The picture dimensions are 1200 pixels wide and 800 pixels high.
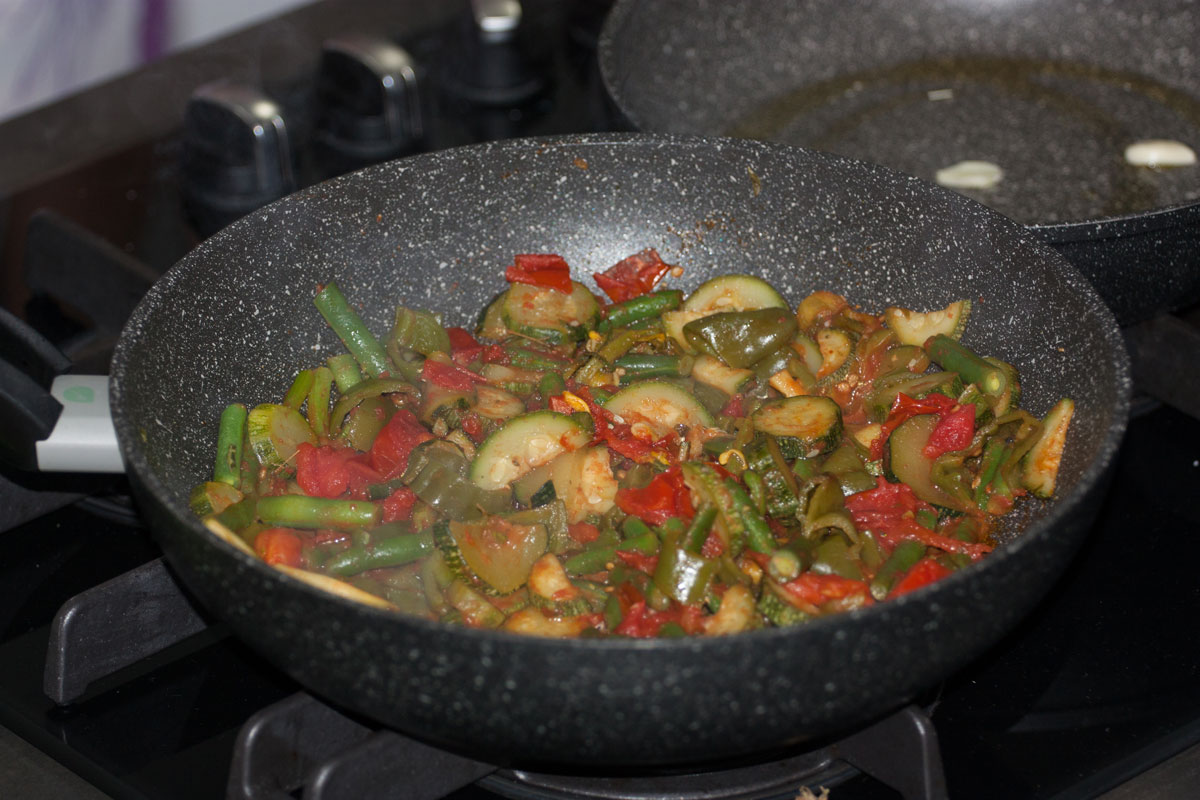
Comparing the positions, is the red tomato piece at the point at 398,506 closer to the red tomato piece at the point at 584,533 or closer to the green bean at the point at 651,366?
the red tomato piece at the point at 584,533

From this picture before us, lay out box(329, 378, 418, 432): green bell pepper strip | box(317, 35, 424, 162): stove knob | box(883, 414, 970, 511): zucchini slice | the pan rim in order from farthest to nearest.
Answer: box(317, 35, 424, 162): stove knob → box(329, 378, 418, 432): green bell pepper strip → box(883, 414, 970, 511): zucchini slice → the pan rim

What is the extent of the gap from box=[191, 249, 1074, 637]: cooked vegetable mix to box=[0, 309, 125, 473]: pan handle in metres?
0.12

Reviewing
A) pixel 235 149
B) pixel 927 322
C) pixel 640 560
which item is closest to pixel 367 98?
pixel 235 149

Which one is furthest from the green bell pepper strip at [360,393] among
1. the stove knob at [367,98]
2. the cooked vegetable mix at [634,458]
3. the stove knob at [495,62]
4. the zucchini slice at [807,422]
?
the stove knob at [495,62]

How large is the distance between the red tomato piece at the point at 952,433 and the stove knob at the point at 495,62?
1.40 meters

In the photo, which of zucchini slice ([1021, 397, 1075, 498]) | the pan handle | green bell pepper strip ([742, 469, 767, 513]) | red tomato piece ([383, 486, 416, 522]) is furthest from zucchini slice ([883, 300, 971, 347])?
the pan handle

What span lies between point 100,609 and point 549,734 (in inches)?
26.2

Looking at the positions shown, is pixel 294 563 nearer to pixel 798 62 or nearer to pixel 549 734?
pixel 549 734

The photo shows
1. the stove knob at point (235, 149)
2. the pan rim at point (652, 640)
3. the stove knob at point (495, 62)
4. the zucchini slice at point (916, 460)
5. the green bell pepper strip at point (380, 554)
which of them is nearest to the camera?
the pan rim at point (652, 640)

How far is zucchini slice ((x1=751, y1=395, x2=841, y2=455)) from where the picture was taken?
61.6 inches

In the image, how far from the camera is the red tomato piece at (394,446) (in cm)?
157

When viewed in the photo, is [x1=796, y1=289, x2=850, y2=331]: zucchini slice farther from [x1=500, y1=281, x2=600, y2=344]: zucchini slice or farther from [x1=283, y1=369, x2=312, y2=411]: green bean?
[x1=283, y1=369, x2=312, y2=411]: green bean

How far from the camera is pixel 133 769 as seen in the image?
4.63ft

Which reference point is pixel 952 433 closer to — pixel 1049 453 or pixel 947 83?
pixel 1049 453
